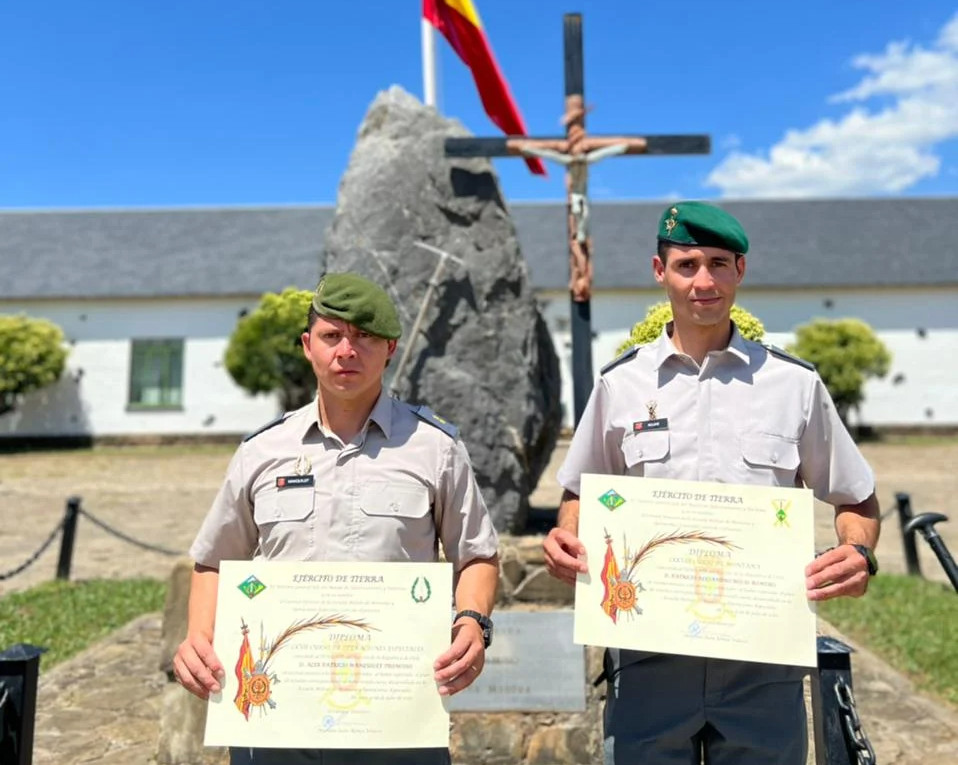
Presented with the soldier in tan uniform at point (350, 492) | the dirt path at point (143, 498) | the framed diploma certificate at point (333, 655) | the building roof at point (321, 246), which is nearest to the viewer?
the framed diploma certificate at point (333, 655)

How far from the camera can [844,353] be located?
61.2 ft

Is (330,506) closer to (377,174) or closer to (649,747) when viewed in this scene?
(649,747)

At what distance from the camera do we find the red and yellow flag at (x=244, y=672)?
1.67 metres

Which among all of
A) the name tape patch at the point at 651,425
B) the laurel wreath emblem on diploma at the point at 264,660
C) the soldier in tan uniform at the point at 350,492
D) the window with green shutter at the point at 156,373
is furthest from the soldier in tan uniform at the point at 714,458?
the window with green shutter at the point at 156,373

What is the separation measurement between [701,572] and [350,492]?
789 millimetres

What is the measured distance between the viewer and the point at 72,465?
16.4m

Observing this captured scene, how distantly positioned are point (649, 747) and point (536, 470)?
337 centimetres

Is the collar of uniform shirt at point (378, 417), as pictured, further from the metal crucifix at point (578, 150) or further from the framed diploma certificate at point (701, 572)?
the metal crucifix at point (578, 150)

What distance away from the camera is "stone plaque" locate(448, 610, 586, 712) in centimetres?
349

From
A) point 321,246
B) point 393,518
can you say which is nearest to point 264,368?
point 321,246

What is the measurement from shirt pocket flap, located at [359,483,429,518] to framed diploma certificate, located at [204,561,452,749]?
156 mm

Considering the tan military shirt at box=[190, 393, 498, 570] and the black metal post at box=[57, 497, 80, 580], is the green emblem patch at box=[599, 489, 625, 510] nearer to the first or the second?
the tan military shirt at box=[190, 393, 498, 570]

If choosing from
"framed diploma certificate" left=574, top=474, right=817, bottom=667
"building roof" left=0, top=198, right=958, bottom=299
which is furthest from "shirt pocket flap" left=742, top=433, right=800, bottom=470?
"building roof" left=0, top=198, right=958, bottom=299

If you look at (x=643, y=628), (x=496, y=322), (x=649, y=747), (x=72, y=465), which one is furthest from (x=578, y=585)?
(x=72, y=465)
